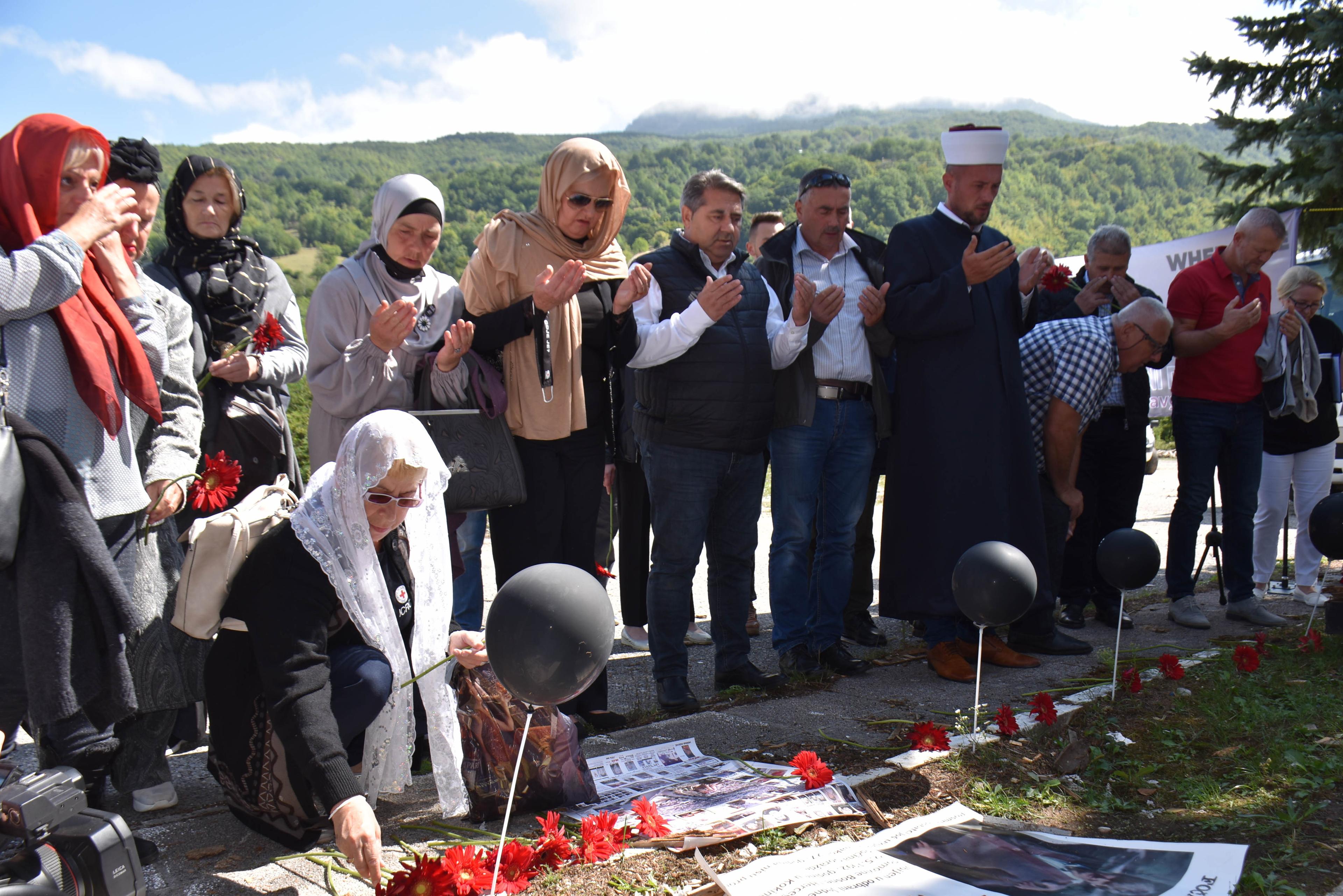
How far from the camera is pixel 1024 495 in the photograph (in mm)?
4805

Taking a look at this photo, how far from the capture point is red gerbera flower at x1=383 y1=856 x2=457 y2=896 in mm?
2180

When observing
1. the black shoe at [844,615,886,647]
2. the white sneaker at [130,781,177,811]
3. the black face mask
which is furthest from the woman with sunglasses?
the white sneaker at [130,781,177,811]

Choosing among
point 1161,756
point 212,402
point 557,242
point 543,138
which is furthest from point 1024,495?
point 543,138

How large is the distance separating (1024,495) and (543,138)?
500 ft

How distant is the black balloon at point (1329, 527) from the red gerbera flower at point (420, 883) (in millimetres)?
3743

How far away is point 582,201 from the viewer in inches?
159

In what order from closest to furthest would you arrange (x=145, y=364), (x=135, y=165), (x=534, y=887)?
(x=534, y=887) < (x=145, y=364) < (x=135, y=165)

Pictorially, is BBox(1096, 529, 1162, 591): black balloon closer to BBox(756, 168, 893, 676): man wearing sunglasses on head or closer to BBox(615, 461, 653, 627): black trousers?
BBox(756, 168, 893, 676): man wearing sunglasses on head

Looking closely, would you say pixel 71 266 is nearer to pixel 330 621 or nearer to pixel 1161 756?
pixel 330 621

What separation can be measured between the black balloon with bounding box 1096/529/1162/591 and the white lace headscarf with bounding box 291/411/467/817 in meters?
2.38

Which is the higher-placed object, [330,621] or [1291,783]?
[330,621]

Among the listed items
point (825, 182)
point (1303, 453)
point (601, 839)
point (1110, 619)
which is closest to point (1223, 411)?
point (1303, 453)

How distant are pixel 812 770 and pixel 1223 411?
381cm

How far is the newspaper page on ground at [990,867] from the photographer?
2.53 m
